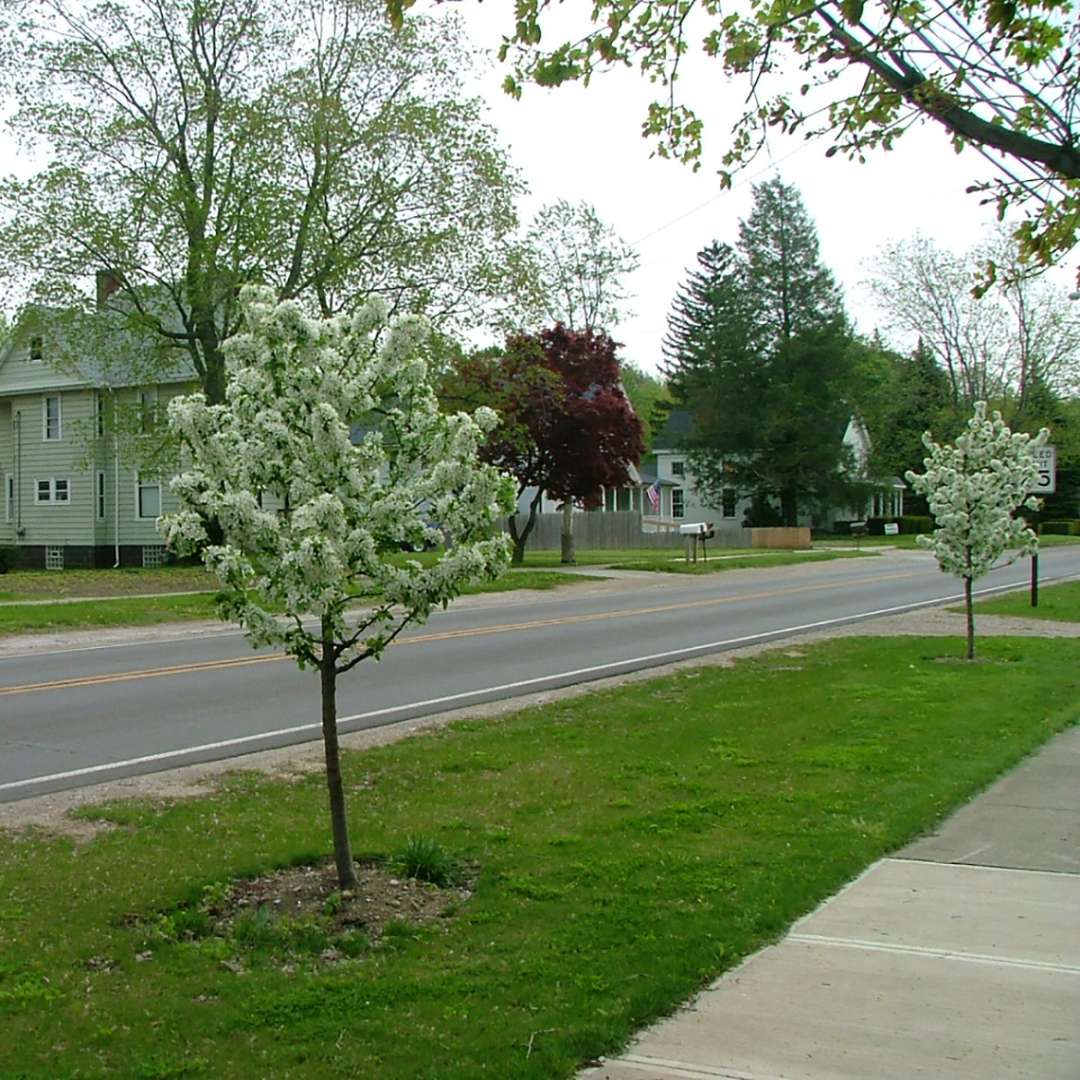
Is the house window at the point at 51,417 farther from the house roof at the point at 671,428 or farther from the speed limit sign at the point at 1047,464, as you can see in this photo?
the house roof at the point at 671,428

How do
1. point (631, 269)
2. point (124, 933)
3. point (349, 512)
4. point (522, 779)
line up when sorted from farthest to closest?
1. point (631, 269)
2. point (522, 779)
3. point (349, 512)
4. point (124, 933)

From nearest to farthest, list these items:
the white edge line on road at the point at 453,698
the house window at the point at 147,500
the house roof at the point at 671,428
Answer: the white edge line on road at the point at 453,698 → the house window at the point at 147,500 → the house roof at the point at 671,428

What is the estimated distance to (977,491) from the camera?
15820 mm

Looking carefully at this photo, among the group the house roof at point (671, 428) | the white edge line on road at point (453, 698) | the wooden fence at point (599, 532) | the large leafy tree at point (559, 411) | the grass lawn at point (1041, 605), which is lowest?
the white edge line on road at point (453, 698)

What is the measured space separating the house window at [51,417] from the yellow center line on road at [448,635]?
91.6ft

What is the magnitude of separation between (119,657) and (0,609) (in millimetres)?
6326

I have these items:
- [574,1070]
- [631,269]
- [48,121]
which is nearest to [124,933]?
[574,1070]

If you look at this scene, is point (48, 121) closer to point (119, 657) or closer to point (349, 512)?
point (119, 657)

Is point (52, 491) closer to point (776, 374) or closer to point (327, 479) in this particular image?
point (776, 374)

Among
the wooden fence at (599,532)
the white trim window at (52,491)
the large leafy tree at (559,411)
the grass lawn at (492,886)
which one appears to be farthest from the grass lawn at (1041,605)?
the white trim window at (52,491)

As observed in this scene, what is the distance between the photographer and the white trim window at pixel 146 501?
4481 cm

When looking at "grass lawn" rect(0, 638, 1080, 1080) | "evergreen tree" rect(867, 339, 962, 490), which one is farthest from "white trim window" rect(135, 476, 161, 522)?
"evergreen tree" rect(867, 339, 962, 490)

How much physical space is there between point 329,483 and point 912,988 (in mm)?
3362

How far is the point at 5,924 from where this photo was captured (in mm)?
5922
